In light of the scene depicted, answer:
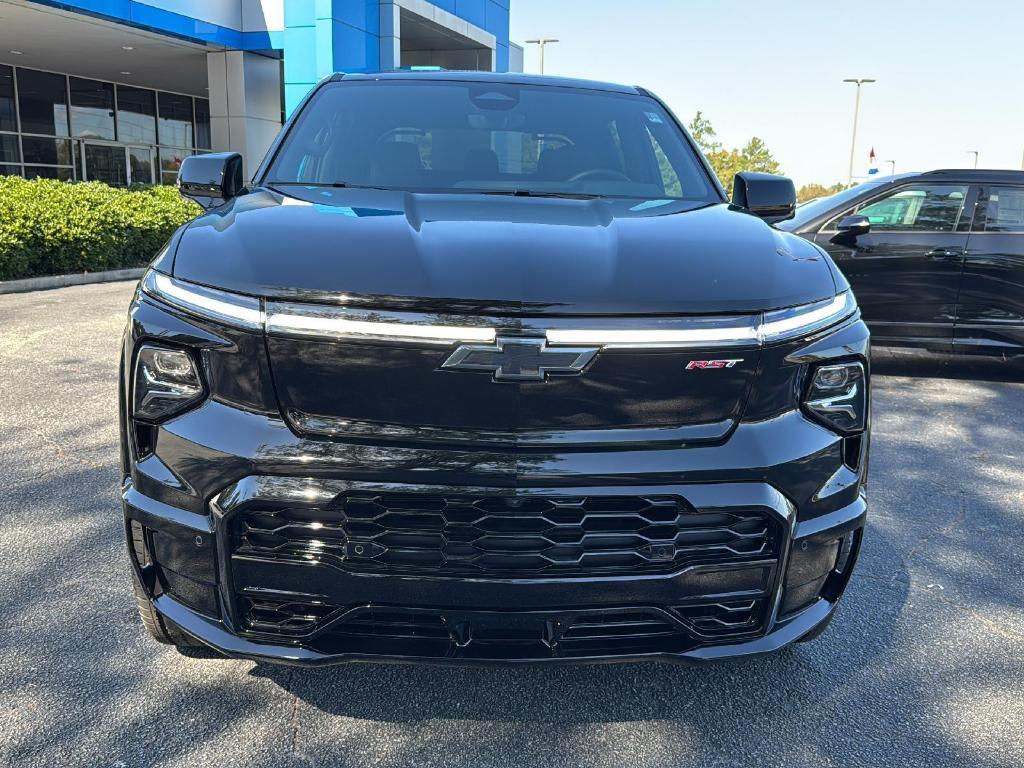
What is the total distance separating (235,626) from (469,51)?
26.1 meters

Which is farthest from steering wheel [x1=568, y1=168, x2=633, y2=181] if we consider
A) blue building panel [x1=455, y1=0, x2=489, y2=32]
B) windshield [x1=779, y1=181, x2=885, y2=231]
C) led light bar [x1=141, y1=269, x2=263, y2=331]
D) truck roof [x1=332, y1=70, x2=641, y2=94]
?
blue building panel [x1=455, y1=0, x2=489, y2=32]

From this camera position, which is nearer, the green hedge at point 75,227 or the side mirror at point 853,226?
the side mirror at point 853,226

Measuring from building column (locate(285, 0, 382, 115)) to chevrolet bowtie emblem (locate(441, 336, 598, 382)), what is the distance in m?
17.5

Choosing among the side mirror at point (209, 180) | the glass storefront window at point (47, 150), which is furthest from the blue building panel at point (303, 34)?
the side mirror at point (209, 180)

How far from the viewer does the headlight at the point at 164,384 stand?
192 centimetres

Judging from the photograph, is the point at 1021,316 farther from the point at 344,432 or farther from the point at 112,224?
the point at 112,224

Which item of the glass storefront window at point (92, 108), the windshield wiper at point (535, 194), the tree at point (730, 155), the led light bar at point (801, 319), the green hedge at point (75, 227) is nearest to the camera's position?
the led light bar at point (801, 319)

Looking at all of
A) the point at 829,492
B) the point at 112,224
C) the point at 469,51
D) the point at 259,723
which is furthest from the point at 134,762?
the point at 469,51

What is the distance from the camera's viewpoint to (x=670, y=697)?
8.02ft

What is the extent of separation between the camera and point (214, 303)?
192 centimetres

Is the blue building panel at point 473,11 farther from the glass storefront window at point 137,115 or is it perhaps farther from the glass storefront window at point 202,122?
the glass storefront window at point 137,115

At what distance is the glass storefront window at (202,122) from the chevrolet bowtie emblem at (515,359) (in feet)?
105

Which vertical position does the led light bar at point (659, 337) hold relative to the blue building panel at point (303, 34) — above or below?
below

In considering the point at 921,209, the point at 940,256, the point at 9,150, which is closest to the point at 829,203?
the point at 921,209
